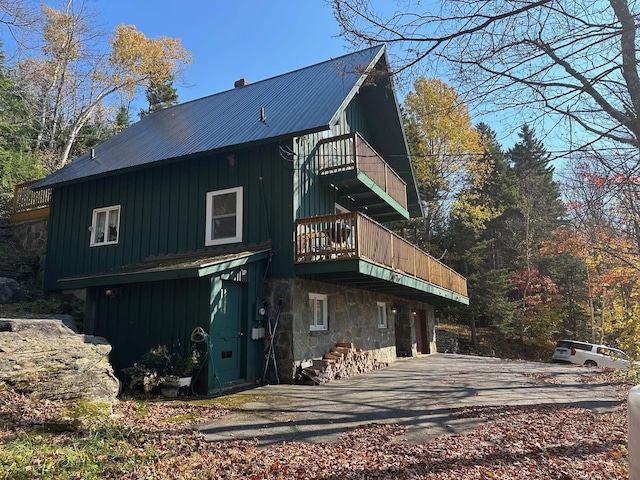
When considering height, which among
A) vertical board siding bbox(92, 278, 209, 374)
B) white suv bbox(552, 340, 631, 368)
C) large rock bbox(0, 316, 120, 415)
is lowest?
white suv bbox(552, 340, 631, 368)

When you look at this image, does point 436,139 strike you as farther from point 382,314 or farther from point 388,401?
point 388,401

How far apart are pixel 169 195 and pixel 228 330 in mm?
4523

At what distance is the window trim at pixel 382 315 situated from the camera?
1519cm

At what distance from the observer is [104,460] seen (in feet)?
14.1

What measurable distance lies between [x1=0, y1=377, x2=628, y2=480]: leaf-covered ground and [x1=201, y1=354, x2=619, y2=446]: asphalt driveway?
410 millimetres

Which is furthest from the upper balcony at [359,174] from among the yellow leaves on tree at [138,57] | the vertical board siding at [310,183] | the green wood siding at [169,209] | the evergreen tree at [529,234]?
the yellow leaves on tree at [138,57]

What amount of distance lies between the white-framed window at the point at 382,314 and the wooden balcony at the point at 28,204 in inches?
470

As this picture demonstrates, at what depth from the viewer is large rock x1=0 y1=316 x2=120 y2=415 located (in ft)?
18.8

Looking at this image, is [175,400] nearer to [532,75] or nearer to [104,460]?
[104,460]

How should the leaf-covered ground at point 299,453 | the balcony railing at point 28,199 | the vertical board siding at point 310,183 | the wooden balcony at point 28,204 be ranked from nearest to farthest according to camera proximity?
the leaf-covered ground at point 299,453 < the vertical board siding at point 310,183 < the wooden balcony at point 28,204 < the balcony railing at point 28,199

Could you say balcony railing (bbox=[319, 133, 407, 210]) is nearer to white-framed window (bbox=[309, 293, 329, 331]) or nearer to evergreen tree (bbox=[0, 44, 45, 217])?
white-framed window (bbox=[309, 293, 329, 331])

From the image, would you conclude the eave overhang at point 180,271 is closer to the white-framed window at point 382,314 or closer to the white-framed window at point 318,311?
the white-framed window at point 318,311

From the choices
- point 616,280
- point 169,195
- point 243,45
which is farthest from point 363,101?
point 616,280

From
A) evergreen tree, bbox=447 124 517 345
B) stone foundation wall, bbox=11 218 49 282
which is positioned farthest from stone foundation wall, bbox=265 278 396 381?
evergreen tree, bbox=447 124 517 345
